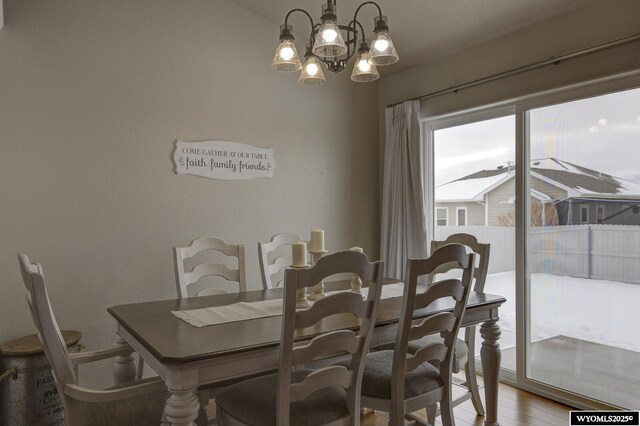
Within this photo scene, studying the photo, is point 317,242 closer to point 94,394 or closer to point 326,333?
point 326,333

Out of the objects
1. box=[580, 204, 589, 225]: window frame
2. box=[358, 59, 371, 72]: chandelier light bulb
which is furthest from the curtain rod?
box=[358, 59, 371, 72]: chandelier light bulb

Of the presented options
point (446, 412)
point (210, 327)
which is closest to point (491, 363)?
point (446, 412)

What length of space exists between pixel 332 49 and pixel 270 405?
5.11 feet

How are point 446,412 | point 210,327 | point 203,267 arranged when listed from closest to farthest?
point 210,327, point 446,412, point 203,267

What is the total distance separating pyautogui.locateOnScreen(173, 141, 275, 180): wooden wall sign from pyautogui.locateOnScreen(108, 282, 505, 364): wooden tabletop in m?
1.21

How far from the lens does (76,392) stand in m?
1.49

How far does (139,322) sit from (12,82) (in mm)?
1818

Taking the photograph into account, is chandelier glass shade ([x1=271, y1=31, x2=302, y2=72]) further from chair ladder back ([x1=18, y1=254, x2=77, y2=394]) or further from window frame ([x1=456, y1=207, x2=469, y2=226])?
window frame ([x1=456, y1=207, x2=469, y2=226])

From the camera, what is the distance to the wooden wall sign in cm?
321

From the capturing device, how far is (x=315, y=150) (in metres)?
3.90

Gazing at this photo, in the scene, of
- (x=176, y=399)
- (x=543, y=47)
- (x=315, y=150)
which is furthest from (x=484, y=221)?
(x=176, y=399)

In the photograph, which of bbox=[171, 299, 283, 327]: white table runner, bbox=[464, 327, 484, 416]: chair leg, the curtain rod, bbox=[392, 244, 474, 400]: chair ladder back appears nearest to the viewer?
bbox=[392, 244, 474, 400]: chair ladder back

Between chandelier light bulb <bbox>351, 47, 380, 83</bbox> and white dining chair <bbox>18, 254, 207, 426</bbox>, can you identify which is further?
chandelier light bulb <bbox>351, 47, 380, 83</bbox>

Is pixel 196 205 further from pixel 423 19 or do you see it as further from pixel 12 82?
pixel 423 19
